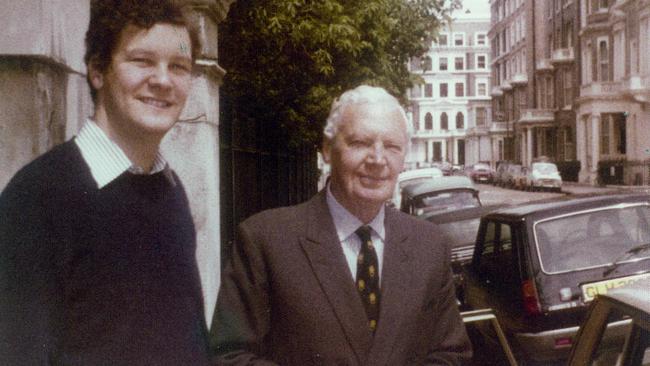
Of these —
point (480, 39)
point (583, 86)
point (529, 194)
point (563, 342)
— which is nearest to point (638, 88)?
point (583, 86)

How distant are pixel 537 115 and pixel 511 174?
1305cm

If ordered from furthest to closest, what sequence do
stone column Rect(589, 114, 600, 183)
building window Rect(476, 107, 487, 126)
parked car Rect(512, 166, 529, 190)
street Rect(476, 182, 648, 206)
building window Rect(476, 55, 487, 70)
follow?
building window Rect(476, 55, 487, 70), building window Rect(476, 107, 487, 126), stone column Rect(589, 114, 600, 183), parked car Rect(512, 166, 529, 190), street Rect(476, 182, 648, 206)

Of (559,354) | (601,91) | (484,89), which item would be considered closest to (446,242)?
(559,354)

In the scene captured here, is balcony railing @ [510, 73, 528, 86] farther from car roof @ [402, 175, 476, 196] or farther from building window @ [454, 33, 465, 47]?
car roof @ [402, 175, 476, 196]

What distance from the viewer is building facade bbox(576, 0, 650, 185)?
41.1m

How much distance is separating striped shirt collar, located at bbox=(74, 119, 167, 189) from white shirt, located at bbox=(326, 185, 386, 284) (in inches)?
29.4

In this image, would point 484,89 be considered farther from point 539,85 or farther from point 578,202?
point 578,202

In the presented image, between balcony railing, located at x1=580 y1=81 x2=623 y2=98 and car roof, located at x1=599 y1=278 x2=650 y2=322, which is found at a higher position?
balcony railing, located at x1=580 y1=81 x2=623 y2=98

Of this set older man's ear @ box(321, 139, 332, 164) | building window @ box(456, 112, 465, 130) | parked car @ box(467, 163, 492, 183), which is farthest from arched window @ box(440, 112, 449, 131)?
older man's ear @ box(321, 139, 332, 164)

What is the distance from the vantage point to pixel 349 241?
249 centimetres

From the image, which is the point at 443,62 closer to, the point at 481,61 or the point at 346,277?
the point at 481,61

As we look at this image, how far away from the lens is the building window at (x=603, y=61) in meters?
46.3

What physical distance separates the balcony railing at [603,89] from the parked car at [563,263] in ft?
134

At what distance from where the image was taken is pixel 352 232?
2477mm
